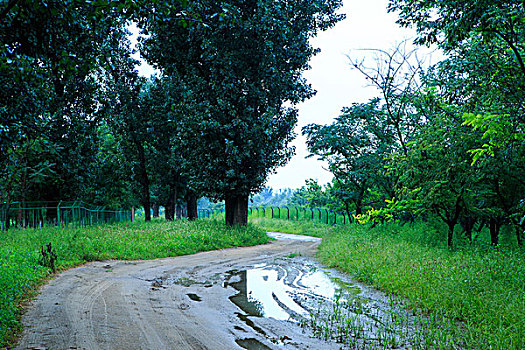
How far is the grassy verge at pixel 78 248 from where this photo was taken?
6613 millimetres

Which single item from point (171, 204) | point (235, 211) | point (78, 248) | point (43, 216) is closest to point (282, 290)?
point (78, 248)

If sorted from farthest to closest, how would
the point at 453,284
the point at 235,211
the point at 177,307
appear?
the point at 235,211, the point at 453,284, the point at 177,307

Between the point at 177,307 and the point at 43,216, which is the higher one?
the point at 43,216

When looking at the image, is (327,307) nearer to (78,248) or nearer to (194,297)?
(194,297)

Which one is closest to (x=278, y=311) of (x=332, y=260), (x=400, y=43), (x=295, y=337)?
(x=295, y=337)

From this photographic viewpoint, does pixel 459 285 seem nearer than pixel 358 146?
Yes

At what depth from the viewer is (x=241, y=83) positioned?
62.1 feet

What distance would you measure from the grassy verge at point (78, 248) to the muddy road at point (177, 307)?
36 cm

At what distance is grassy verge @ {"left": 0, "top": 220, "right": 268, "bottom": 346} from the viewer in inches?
260

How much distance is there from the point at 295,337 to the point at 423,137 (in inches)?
294

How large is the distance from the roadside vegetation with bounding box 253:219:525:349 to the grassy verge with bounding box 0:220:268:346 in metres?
5.60

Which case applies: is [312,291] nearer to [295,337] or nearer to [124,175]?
[295,337]

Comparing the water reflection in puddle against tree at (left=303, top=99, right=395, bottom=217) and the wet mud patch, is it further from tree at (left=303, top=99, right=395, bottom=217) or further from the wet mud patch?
tree at (left=303, top=99, right=395, bottom=217)

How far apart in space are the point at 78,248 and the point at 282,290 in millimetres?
7508
